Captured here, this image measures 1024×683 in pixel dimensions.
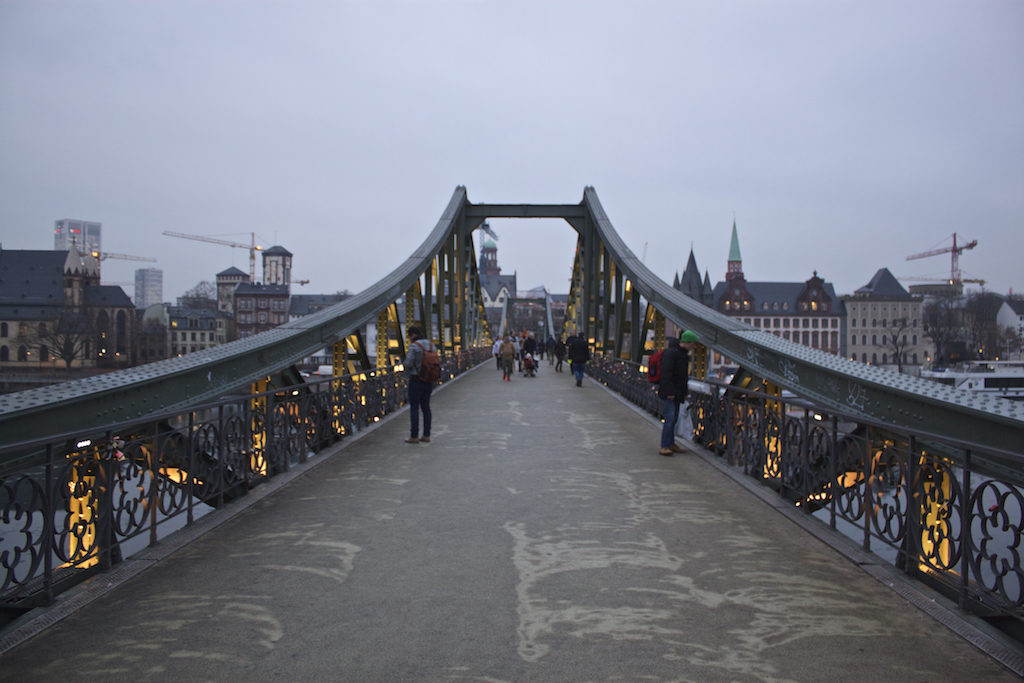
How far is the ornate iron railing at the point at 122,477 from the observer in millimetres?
3328

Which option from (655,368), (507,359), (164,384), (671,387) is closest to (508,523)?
(164,384)

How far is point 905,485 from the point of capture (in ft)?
12.8

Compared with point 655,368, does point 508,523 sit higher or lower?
lower

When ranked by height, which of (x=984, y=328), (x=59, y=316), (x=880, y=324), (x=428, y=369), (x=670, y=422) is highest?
(x=880, y=324)

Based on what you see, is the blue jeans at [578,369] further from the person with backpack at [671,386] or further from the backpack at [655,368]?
the person with backpack at [671,386]

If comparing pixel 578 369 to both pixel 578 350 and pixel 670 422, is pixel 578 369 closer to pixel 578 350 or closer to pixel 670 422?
pixel 578 350

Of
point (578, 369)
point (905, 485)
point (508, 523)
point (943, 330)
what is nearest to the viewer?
point (905, 485)

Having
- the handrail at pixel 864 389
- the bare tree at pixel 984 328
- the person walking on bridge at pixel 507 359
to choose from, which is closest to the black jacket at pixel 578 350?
the person walking on bridge at pixel 507 359

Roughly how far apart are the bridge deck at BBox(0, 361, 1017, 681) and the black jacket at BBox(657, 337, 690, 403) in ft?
5.78

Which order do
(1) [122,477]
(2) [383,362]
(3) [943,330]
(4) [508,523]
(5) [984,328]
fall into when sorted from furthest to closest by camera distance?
(3) [943,330]
(5) [984,328]
(2) [383,362]
(4) [508,523]
(1) [122,477]

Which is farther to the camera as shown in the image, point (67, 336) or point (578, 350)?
point (67, 336)

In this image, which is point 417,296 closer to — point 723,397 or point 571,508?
point 723,397

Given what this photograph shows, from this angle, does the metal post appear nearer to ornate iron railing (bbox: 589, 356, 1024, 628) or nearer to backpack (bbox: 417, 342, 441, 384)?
ornate iron railing (bbox: 589, 356, 1024, 628)

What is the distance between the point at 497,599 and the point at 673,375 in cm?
467
